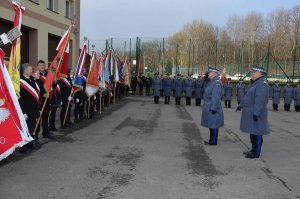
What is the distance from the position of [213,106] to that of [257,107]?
1396 mm

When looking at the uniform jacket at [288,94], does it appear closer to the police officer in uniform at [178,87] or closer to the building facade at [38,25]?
the police officer in uniform at [178,87]

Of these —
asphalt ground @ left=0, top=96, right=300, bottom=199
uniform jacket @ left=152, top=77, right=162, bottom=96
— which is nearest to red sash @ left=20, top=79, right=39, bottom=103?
asphalt ground @ left=0, top=96, right=300, bottom=199

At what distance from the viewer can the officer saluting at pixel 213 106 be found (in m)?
9.18

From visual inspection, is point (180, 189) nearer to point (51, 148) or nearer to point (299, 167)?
point (299, 167)

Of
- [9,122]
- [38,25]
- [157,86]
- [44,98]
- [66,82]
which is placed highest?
[38,25]

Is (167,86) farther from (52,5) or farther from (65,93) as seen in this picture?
(65,93)

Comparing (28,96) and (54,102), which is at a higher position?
(28,96)

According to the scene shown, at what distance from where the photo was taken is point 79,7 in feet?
90.7

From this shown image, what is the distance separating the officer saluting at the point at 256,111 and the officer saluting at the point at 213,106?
3.27 feet

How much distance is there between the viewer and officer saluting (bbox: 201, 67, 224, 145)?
30.1 ft

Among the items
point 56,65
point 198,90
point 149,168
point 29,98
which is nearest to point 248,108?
point 149,168

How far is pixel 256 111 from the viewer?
7.94m

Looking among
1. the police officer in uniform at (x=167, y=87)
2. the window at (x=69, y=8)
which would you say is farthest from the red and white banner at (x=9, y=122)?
the window at (x=69, y=8)

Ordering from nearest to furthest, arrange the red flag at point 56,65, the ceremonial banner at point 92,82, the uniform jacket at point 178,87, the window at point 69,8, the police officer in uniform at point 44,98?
the police officer in uniform at point 44,98 < the red flag at point 56,65 < the ceremonial banner at point 92,82 < the uniform jacket at point 178,87 < the window at point 69,8
